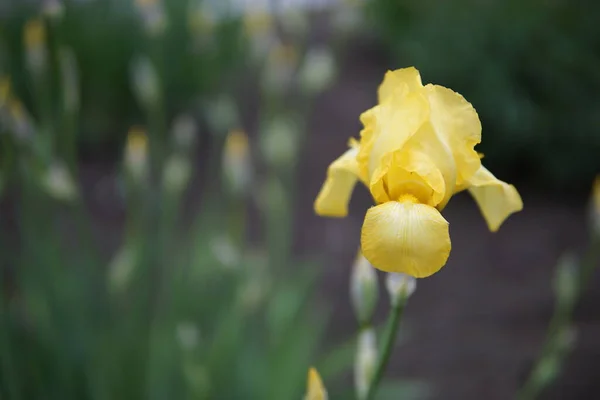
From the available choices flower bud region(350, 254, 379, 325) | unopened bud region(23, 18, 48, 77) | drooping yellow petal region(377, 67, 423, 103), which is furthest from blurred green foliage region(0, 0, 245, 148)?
drooping yellow petal region(377, 67, 423, 103)

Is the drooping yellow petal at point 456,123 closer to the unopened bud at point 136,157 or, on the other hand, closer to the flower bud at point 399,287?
the flower bud at point 399,287

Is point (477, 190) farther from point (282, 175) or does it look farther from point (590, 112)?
point (590, 112)

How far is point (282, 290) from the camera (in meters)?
2.17

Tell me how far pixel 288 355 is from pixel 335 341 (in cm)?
84

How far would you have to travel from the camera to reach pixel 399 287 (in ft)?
2.30

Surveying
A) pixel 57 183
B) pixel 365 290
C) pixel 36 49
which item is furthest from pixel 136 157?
pixel 365 290

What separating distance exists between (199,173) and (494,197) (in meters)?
3.10

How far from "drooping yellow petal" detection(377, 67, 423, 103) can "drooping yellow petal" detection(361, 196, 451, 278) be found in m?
0.16

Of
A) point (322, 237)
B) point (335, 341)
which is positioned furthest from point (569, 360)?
point (322, 237)

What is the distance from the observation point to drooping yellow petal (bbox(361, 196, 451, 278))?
0.59m

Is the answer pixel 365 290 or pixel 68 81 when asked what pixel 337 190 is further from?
pixel 68 81

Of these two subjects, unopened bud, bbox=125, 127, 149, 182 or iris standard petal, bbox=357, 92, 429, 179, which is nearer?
iris standard petal, bbox=357, 92, 429, 179

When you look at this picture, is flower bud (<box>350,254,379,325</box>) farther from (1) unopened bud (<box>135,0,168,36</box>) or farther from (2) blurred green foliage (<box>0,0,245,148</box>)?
(2) blurred green foliage (<box>0,0,245,148</box>)

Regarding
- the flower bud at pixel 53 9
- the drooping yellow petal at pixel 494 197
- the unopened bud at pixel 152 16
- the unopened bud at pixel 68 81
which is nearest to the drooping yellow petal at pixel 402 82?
the drooping yellow petal at pixel 494 197
